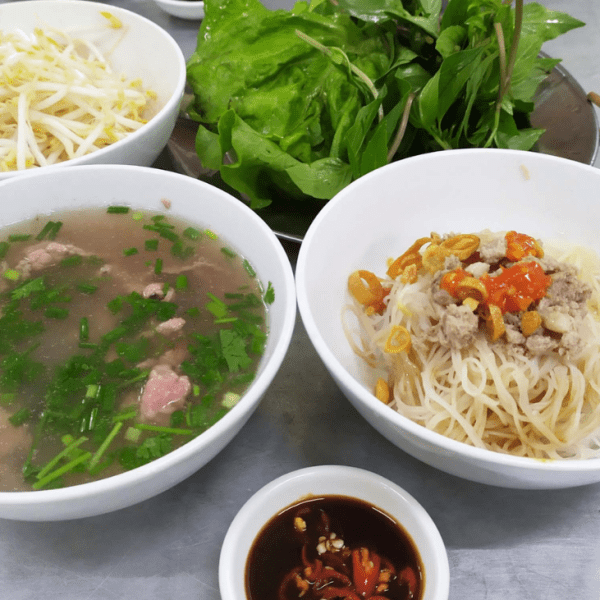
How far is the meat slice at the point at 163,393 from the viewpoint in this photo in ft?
4.59

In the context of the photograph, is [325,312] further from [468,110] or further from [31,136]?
[31,136]

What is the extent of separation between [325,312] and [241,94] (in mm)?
1195

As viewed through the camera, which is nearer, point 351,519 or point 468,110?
point 351,519

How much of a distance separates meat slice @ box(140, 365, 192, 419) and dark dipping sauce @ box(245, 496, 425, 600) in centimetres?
38

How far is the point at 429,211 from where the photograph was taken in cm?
192

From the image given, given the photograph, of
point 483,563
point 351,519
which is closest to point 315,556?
point 351,519

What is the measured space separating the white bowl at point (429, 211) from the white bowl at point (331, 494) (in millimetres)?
293

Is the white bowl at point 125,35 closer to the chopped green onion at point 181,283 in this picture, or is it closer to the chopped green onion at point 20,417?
the chopped green onion at point 181,283

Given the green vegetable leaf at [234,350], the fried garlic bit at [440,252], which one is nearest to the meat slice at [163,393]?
the green vegetable leaf at [234,350]

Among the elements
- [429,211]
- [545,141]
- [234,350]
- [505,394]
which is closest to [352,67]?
[429,211]

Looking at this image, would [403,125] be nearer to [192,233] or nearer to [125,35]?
[192,233]

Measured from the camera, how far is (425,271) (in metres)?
1.63

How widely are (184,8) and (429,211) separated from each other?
2.56 meters

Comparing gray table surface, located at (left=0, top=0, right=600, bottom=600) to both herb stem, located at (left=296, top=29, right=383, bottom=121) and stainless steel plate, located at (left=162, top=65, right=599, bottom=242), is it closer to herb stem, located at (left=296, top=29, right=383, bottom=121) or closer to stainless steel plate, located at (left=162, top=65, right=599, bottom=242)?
stainless steel plate, located at (left=162, top=65, right=599, bottom=242)
